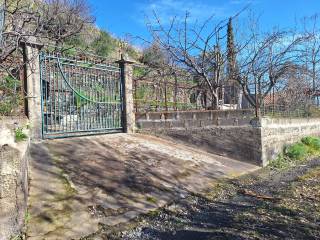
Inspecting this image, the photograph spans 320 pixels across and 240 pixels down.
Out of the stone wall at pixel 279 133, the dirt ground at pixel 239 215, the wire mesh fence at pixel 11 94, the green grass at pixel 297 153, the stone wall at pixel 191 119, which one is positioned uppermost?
the wire mesh fence at pixel 11 94

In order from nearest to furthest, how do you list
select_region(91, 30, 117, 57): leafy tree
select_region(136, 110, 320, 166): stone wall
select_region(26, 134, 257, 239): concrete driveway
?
select_region(26, 134, 257, 239): concrete driveway → select_region(136, 110, 320, 166): stone wall → select_region(91, 30, 117, 57): leafy tree

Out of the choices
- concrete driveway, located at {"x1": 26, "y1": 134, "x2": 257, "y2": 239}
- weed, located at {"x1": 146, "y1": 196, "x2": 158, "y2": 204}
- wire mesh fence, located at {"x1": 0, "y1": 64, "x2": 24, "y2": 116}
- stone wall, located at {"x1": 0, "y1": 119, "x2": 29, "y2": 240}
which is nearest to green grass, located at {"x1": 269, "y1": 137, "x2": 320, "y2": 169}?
concrete driveway, located at {"x1": 26, "y1": 134, "x2": 257, "y2": 239}

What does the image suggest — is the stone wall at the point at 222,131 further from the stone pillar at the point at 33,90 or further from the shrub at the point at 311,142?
the stone pillar at the point at 33,90

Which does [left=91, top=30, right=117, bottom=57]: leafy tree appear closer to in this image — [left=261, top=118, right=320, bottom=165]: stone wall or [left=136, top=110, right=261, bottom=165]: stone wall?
[left=136, top=110, right=261, bottom=165]: stone wall

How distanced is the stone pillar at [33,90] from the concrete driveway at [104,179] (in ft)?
1.40

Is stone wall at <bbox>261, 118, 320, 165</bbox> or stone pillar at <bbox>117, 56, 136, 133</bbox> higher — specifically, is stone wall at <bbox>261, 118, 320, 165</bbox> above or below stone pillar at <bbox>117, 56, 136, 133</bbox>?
below

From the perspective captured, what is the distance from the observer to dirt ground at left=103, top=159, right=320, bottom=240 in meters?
5.04

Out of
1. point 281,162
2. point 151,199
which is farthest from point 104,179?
point 281,162

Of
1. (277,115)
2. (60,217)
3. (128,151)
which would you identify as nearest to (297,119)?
(277,115)

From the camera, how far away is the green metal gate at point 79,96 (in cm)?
817

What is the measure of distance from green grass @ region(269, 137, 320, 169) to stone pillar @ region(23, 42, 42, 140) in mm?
6627

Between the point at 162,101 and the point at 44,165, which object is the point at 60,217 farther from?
the point at 162,101

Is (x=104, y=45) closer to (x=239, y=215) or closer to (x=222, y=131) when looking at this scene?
(x=222, y=131)

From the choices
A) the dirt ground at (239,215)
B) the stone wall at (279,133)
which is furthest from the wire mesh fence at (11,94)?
the stone wall at (279,133)
